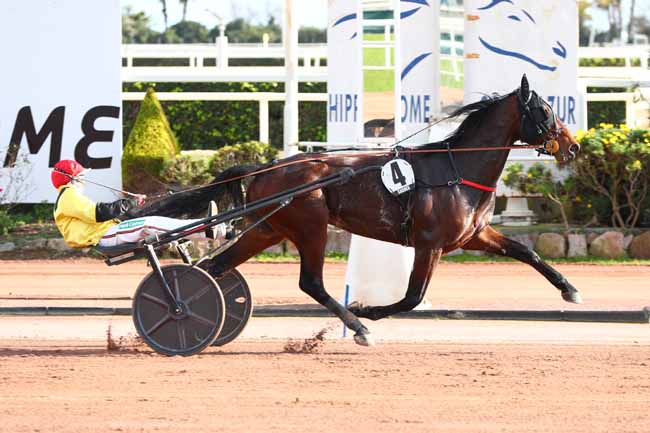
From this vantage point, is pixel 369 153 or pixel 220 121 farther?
pixel 220 121

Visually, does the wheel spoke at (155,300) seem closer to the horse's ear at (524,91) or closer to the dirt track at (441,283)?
the horse's ear at (524,91)

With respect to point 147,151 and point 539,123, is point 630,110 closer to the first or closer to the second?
point 147,151

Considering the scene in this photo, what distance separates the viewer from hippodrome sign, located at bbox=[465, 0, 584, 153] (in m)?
15.8

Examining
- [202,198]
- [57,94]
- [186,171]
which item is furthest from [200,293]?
[57,94]

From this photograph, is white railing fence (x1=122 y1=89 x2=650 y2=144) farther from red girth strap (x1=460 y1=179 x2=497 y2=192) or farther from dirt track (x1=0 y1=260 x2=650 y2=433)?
red girth strap (x1=460 y1=179 x2=497 y2=192)

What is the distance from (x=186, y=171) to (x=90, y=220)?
696cm

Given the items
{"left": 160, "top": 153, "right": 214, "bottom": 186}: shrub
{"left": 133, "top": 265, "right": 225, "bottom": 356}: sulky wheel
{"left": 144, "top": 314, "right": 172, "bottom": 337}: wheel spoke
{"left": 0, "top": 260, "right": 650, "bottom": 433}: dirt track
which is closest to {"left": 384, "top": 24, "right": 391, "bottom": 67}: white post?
{"left": 0, "top": 260, "right": 650, "bottom": 433}: dirt track

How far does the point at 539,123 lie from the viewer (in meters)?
9.33

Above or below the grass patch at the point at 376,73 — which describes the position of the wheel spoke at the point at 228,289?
below

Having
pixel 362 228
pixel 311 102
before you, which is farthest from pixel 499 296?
pixel 311 102

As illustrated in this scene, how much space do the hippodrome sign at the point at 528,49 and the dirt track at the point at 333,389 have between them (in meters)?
6.56

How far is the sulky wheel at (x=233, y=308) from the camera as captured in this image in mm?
9594

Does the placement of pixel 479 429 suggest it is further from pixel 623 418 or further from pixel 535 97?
pixel 535 97

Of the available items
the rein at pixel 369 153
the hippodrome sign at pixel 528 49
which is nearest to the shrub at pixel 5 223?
the hippodrome sign at pixel 528 49
